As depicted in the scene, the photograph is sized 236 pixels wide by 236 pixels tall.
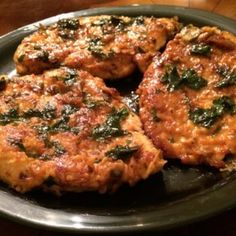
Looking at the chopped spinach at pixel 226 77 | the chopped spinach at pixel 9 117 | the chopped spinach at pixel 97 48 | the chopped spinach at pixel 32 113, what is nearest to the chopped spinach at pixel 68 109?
the chopped spinach at pixel 32 113

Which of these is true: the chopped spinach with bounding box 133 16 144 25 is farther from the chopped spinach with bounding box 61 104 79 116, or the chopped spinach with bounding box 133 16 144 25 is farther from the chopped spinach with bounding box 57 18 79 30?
the chopped spinach with bounding box 61 104 79 116

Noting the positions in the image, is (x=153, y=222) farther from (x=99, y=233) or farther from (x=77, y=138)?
(x=77, y=138)

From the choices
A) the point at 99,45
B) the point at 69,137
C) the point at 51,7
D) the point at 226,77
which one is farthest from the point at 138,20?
the point at 51,7

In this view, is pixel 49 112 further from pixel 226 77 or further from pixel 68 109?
pixel 226 77

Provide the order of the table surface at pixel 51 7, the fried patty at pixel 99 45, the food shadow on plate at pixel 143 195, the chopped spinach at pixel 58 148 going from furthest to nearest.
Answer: the table surface at pixel 51 7 → the fried patty at pixel 99 45 → the chopped spinach at pixel 58 148 → the food shadow on plate at pixel 143 195

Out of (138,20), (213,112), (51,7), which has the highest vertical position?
(138,20)

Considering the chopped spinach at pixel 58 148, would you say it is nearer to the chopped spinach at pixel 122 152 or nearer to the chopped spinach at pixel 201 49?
the chopped spinach at pixel 122 152

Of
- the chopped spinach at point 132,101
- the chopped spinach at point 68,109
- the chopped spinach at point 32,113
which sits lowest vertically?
the chopped spinach at point 132,101
